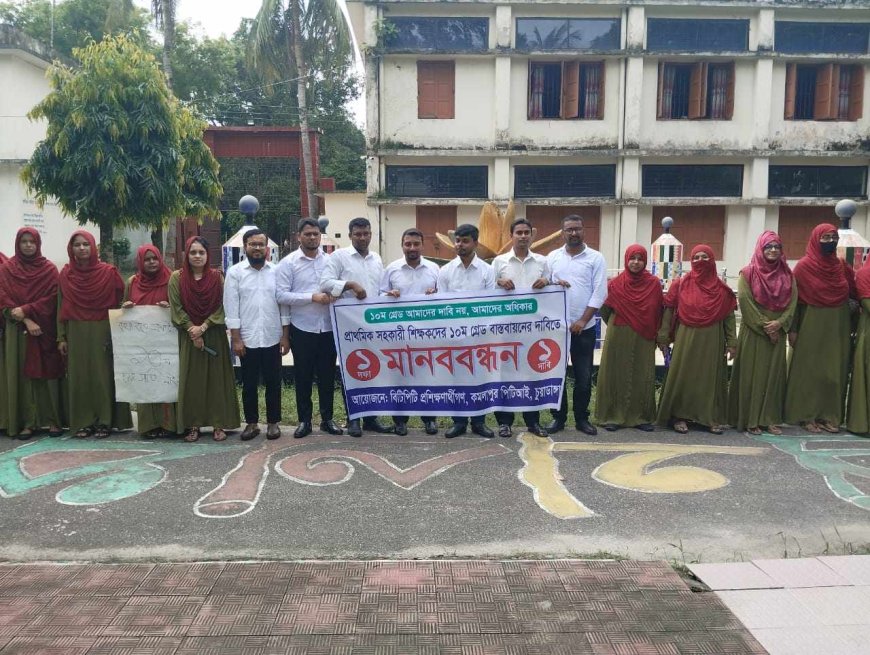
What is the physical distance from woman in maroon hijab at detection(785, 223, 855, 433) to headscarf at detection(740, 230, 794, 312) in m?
0.22

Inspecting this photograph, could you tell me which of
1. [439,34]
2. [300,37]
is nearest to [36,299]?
[439,34]

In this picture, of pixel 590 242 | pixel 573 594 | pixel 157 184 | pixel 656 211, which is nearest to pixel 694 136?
pixel 656 211

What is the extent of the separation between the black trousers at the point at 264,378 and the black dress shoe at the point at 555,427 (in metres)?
2.23

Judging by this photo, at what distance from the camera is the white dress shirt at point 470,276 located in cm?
568

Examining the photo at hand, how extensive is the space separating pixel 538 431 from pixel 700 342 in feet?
4.99

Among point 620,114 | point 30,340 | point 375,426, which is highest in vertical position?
point 620,114

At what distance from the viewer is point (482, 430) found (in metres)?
5.77

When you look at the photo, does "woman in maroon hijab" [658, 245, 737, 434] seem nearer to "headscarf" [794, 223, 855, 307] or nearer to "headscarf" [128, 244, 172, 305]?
"headscarf" [794, 223, 855, 307]

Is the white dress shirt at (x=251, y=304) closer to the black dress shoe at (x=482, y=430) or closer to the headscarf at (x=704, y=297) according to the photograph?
the black dress shoe at (x=482, y=430)

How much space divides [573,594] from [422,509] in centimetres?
125

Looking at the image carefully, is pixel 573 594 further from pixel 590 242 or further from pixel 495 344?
pixel 590 242

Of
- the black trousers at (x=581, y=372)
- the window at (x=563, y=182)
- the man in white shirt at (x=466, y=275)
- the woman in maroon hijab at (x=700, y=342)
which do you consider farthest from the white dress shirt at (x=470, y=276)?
the window at (x=563, y=182)

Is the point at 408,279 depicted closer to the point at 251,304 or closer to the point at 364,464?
the point at 251,304

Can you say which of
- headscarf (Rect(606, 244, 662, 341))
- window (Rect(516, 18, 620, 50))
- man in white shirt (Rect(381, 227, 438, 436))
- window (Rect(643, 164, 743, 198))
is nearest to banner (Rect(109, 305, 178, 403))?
man in white shirt (Rect(381, 227, 438, 436))
